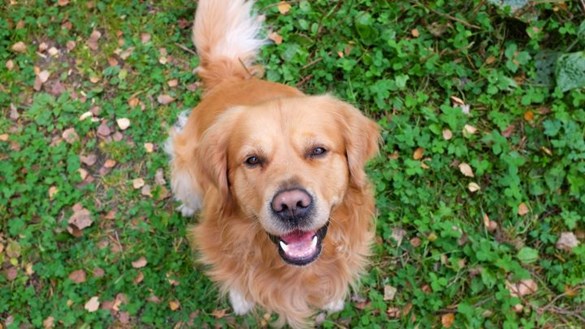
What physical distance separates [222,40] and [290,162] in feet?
6.80

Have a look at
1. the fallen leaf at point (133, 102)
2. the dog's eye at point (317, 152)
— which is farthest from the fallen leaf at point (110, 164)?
the dog's eye at point (317, 152)

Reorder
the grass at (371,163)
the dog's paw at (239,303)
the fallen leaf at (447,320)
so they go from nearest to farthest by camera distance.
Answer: the dog's paw at (239,303) < the fallen leaf at (447,320) < the grass at (371,163)

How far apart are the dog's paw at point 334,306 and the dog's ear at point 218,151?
4.50ft

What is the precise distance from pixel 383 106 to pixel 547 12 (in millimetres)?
1700

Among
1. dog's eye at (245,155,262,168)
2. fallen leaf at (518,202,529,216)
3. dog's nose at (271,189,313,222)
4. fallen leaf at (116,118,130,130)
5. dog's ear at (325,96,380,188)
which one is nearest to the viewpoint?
dog's nose at (271,189,313,222)

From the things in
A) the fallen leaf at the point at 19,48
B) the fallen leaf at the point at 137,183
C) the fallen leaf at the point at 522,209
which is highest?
the fallen leaf at the point at 19,48

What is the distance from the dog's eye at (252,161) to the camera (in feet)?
10.0

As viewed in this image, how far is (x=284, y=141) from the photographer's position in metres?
3.00

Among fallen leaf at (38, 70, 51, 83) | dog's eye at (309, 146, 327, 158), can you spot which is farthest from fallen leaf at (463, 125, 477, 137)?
fallen leaf at (38, 70, 51, 83)

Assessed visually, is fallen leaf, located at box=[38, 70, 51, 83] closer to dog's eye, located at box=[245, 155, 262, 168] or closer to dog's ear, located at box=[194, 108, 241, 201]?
dog's ear, located at box=[194, 108, 241, 201]

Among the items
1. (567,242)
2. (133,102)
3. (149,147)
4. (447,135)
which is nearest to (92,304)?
(149,147)

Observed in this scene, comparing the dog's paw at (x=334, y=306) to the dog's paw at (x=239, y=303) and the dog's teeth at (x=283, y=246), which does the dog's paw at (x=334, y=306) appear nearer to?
the dog's paw at (x=239, y=303)

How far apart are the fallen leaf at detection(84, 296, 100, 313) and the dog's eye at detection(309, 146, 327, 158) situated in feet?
8.51

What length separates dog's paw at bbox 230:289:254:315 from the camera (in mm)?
4061
